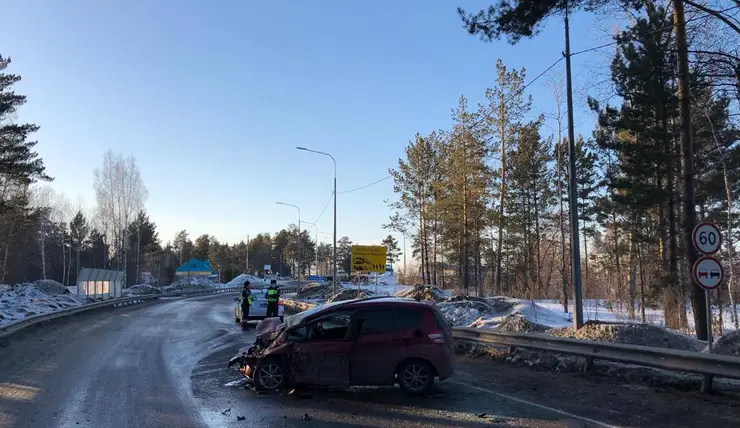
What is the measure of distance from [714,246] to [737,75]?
22.4 feet

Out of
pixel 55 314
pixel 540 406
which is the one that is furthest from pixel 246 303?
pixel 540 406

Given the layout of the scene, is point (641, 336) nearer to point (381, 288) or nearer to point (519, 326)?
point (519, 326)

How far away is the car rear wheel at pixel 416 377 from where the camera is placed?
9023mm

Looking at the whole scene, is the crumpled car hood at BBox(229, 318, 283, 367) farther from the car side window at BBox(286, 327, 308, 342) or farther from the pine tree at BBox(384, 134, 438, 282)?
the pine tree at BBox(384, 134, 438, 282)

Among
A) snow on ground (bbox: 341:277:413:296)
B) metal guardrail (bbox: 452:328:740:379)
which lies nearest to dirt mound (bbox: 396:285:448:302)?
snow on ground (bbox: 341:277:413:296)

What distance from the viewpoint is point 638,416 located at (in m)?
7.50

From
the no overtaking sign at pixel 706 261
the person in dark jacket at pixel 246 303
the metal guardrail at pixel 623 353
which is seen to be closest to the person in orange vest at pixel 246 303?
the person in dark jacket at pixel 246 303

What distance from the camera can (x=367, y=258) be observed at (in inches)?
1192

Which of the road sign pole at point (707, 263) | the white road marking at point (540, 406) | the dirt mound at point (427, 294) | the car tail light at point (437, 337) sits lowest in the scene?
the white road marking at point (540, 406)

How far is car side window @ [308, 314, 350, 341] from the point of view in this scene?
9258 millimetres

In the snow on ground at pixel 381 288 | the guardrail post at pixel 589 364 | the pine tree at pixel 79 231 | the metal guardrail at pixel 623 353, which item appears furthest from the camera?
the pine tree at pixel 79 231

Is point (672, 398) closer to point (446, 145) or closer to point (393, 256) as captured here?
point (446, 145)

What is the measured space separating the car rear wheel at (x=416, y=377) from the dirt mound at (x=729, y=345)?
636 centimetres

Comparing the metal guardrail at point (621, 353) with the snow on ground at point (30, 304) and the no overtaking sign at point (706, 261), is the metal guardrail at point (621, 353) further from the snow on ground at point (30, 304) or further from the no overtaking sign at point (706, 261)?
the snow on ground at point (30, 304)
